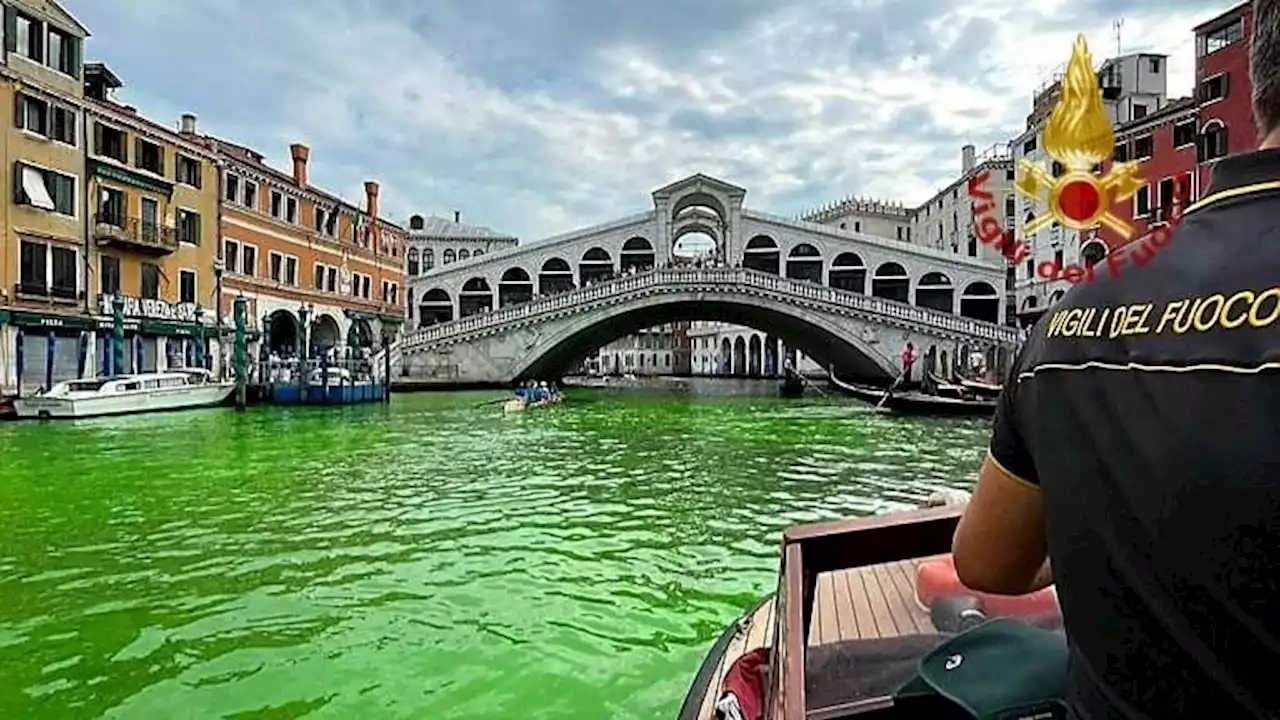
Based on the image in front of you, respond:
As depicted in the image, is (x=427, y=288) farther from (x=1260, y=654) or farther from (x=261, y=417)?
(x=1260, y=654)

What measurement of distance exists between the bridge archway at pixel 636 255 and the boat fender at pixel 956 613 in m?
35.4

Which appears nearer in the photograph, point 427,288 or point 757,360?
point 427,288

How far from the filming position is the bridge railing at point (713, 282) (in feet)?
87.8

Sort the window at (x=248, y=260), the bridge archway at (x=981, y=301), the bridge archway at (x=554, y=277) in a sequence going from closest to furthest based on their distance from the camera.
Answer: the window at (x=248, y=260) < the bridge archway at (x=981, y=301) < the bridge archway at (x=554, y=277)

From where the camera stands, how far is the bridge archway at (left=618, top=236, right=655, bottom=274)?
1484 inches

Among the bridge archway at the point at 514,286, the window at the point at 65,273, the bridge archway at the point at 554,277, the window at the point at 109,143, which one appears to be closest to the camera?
the window at the point at 65,273

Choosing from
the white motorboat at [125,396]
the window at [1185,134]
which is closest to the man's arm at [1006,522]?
the white motorboat at [125,396]

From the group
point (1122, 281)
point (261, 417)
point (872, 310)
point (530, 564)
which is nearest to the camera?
point (1122, 281)

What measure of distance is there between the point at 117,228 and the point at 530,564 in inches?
661

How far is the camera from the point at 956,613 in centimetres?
252

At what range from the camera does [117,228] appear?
18.7m

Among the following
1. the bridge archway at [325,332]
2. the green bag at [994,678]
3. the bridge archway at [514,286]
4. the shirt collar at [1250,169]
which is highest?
the bridge archway at [514,286]

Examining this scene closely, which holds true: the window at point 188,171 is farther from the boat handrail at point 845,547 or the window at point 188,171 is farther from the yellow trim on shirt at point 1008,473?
the yellow trim on shirt at point 1008,473

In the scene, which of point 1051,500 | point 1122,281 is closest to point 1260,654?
point 1051,500
